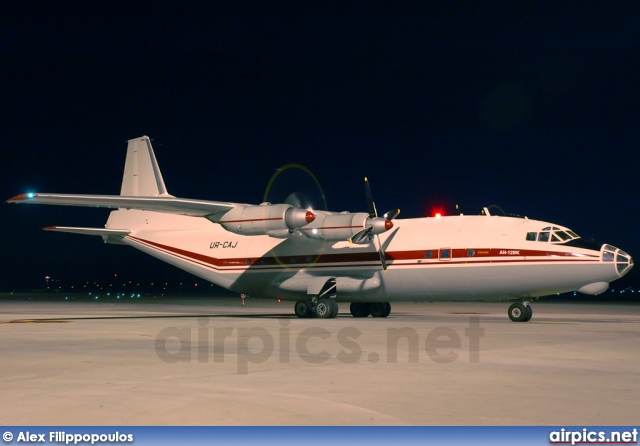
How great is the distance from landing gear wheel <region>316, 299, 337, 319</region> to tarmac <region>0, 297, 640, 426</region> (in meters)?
11.4

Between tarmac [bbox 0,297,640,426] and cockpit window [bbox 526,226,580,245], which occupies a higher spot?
cockpit window [bbox 526,226,580,245]

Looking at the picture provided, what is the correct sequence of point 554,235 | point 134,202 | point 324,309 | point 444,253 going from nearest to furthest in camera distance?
point 554,235 < point 134,202 < point 444,253 < point 324,309

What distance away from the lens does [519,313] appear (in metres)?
28.2

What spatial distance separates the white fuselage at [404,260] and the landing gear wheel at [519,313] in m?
0.64

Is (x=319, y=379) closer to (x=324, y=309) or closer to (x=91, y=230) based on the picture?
(x=324, y=309)

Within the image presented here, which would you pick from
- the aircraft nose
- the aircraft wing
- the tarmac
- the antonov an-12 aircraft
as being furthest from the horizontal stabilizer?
the aircraft nose

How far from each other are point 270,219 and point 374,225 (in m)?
4.33

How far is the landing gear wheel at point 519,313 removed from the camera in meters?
28.1

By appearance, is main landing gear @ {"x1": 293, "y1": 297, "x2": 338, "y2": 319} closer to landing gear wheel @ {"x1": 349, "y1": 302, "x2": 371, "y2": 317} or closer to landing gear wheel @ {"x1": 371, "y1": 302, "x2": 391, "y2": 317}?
landing gear wheel @ {"x1": 349, "y1": 302, "x2": 371, "y2": 317}

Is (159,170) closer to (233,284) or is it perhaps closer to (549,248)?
(233,284)

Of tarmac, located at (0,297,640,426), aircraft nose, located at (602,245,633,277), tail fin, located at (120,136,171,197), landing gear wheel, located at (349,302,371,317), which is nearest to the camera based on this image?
tarmac, located at (0,297,640,426)

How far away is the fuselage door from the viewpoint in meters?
29.5

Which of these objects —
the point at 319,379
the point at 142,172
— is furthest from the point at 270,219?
the point at 319,379

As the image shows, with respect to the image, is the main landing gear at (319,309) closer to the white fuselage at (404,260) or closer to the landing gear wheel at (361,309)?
the white fuselage at (404,260)
